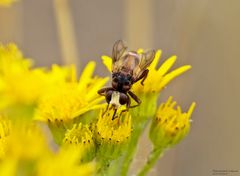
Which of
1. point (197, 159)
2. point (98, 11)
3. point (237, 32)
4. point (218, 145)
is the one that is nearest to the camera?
point (237, 32)

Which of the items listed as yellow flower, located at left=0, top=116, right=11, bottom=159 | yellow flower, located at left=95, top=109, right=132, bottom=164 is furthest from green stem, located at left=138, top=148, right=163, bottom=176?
yellow flower, located at left=0, top=116, right=11, bottom=159

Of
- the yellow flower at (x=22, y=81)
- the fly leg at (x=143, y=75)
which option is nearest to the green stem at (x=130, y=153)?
the fly leg at (x=143, y=75)

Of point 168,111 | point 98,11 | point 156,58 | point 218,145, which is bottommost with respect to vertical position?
point 168,111

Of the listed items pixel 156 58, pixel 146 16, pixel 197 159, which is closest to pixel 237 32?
pixel 146 16

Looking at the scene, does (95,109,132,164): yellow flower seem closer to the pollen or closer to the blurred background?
the pollen

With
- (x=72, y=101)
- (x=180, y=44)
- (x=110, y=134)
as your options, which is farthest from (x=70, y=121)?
(x=180, y=44)

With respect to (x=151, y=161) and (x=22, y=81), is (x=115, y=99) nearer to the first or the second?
(x=151, y=161)

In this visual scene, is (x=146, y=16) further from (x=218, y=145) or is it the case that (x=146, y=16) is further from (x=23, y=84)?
(x=23, y=84)
